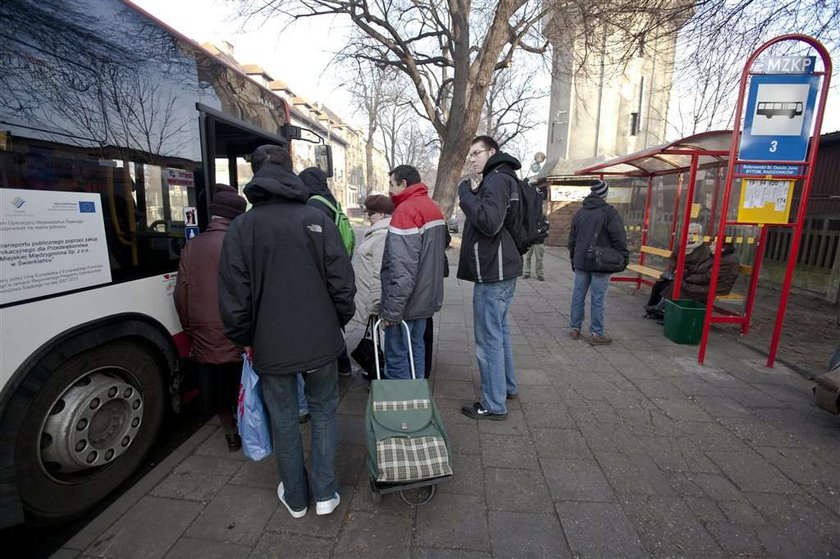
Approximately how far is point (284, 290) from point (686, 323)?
520cm

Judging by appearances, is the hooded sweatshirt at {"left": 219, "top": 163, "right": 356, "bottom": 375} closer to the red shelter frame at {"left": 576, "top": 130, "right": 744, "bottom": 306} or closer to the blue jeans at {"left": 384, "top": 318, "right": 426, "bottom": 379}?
the blue jeans at {"left": 384, "top": 318, "right": 426, "bottom": 379}

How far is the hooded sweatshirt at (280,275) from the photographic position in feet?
6.30

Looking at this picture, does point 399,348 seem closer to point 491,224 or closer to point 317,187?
point 491,224

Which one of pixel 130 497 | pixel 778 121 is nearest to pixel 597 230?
pixel 778 121

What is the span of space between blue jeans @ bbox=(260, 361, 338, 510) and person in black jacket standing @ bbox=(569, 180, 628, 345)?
3.99 metres

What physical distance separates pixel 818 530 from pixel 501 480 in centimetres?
168

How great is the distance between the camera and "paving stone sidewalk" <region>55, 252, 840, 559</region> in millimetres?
2129

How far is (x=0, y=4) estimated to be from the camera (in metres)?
1.83

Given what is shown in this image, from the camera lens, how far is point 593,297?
17.2ft

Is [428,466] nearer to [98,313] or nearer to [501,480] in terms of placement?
[501,480]

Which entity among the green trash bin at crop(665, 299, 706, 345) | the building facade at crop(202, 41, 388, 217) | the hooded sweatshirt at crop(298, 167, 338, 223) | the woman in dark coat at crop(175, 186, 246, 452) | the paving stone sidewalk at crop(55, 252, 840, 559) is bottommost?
the paving stone sidewalk at crop(55, 252, 840, 559)

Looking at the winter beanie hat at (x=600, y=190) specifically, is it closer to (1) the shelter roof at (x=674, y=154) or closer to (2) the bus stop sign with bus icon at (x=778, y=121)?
(1) the shelter roof at (x=674, y=154)

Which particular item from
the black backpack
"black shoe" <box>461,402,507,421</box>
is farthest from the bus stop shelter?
"black shoe" <box>461,402,507,421</box>

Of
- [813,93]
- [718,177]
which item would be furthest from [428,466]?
[718,177]
